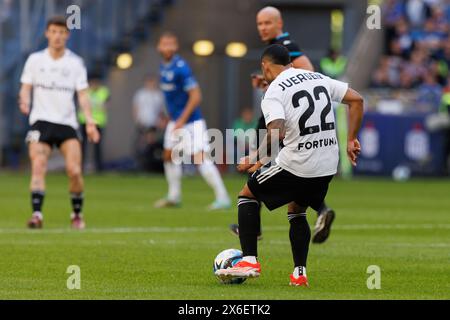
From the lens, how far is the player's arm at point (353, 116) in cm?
1028

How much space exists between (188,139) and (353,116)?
906 cm

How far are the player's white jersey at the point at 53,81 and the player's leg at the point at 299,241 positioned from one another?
5692mm

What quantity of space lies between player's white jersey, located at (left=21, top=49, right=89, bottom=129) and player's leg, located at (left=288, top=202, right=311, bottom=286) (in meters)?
5.69

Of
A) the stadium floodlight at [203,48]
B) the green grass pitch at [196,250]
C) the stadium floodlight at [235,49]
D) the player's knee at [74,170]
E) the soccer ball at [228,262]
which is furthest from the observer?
the stadium floodlight at [235,49]

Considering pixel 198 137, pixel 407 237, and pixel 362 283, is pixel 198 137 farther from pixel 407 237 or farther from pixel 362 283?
pixel 362 283

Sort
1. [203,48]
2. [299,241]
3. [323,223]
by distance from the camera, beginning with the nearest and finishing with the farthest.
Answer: [299,241]
[323,223]
[203,48]

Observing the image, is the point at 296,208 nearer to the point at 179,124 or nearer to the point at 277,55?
the point at 277,55

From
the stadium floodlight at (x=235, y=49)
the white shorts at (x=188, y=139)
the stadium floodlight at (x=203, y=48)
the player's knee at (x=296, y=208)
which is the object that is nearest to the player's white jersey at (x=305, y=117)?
the player's knee at (x=296, y=208)

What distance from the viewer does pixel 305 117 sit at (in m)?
9.94

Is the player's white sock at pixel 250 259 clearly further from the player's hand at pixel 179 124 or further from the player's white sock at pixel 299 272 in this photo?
the player's hand at pixel 179 124

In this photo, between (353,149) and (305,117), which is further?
(353,149)

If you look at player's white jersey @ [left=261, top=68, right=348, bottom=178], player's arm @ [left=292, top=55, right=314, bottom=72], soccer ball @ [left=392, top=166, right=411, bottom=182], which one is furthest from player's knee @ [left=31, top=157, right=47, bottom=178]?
soccer ball @ [left=392, top=166, right=411, bottom=182]

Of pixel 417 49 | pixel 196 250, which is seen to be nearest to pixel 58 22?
pixel 196 250

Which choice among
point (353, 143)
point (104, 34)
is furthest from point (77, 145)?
point (104, 34)
